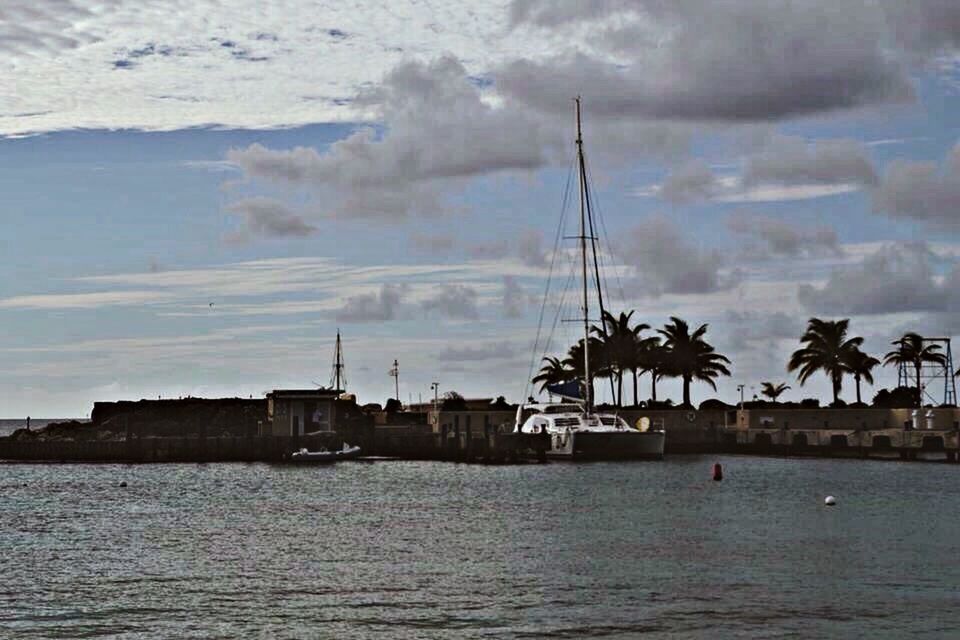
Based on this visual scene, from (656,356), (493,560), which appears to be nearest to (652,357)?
(656,356)

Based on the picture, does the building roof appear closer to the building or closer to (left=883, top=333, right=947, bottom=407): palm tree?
the building

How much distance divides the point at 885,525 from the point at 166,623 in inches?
1364

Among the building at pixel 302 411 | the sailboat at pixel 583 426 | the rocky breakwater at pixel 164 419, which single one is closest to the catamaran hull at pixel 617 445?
the sailboat at pixel 583 426

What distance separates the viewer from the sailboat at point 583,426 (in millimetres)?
98750

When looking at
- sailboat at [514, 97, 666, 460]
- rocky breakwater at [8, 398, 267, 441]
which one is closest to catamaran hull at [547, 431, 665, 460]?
sailboat at [514, 97, 666, 460]

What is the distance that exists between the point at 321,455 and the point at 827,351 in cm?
5035

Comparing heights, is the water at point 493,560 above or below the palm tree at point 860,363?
below

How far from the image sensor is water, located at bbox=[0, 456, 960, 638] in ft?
112

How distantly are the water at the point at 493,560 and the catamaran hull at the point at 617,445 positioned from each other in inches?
407

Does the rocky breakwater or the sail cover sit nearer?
the sail cover

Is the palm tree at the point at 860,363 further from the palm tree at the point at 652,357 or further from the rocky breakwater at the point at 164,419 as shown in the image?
the rocky breakwater at the point at 164,419

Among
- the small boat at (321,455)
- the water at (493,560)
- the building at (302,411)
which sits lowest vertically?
the water at (493,560)

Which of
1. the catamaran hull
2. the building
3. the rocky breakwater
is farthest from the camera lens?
the rocky breakwater

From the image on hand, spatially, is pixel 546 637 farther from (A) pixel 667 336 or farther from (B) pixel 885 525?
(A) pixel 667 336
